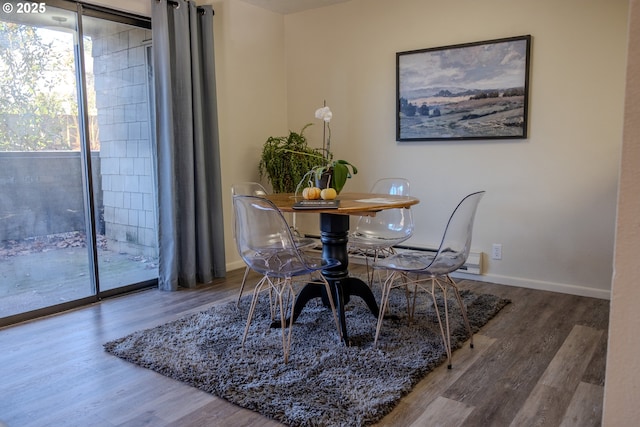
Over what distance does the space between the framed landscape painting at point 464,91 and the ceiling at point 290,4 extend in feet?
3.09

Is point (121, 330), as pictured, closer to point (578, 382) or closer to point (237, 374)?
point (237, 374)

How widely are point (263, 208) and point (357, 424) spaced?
1.07 metres

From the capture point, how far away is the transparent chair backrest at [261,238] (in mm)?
2428

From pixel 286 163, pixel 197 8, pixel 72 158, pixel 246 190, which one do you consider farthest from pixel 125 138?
pixel 286 163

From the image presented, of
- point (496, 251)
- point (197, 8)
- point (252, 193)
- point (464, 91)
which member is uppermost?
point (197, 8)

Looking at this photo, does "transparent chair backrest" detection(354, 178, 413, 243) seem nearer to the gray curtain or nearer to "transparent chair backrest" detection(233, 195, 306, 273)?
"transparent chair backrest" detection(233, 195, 306, 273)

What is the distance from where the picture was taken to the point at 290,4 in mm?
4406

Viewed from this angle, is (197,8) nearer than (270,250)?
No

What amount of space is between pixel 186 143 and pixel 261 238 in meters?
1.51

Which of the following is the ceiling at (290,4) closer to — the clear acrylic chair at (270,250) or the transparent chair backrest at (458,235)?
the clear acrylic chair at (270,250)

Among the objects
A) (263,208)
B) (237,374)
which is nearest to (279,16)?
(263,208)

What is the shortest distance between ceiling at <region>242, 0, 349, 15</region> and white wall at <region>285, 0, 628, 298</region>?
0.26ft

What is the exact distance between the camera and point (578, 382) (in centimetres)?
216

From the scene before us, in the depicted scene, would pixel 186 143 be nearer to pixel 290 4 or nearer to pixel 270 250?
pixel 270 250
